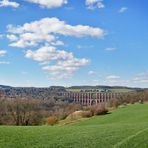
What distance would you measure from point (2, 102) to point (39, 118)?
11599 millimetres

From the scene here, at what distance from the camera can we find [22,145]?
16859 millimetres

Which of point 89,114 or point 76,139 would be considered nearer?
point 76,139

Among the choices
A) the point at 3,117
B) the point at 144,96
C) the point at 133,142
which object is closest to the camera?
the point at 133,142

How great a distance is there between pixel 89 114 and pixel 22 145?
53.3 meters

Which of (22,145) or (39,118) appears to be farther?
(39,118)

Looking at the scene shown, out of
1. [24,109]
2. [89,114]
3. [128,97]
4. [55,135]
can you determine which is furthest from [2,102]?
[55,135]

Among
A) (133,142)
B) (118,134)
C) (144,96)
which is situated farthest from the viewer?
(144,96)

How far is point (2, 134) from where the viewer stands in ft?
64.4

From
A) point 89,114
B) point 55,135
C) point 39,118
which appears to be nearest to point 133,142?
point 55,135

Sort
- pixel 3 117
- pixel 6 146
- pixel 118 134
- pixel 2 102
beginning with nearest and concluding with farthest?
pixel 6 146 < pixel 118 134 < pixel 3 117 < pixel 2 102

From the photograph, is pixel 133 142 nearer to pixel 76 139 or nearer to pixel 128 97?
pixel 76 139

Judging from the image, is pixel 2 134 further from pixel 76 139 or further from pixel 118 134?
pixel 118 134

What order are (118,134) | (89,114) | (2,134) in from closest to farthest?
(2,134) < (118,134) < (89,114)

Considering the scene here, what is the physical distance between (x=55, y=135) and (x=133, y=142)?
4523 millimetres
